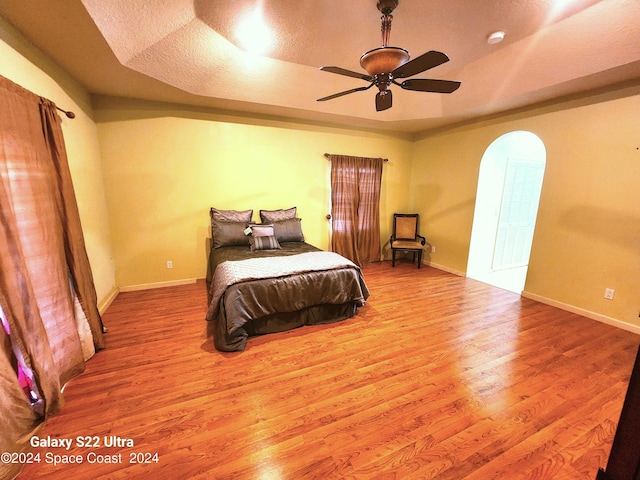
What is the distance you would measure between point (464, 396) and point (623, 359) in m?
1.60

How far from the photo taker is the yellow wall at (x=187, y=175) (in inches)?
130

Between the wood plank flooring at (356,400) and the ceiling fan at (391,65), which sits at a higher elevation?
the ceiling fan at (391,65)

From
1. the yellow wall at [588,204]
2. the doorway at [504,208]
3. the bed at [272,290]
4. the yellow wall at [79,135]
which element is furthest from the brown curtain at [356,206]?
the yellow wall at [79,135]

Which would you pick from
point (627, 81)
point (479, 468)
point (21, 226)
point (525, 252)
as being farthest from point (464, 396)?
point (525, 252)

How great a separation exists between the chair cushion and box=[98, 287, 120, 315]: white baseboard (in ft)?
13.4

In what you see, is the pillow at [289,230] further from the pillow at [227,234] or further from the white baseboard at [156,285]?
the white baseboard at [156,285]

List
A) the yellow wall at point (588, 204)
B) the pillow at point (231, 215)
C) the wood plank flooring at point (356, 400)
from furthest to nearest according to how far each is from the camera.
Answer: the pillow at point (231, 215), the yellow wall at point (588, 204), the wood plank flooring at point (356, 400)

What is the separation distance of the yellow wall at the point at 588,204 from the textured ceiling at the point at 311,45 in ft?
0.98

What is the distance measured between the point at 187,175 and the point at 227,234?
39.4 inches

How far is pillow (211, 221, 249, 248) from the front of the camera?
350 centimetres

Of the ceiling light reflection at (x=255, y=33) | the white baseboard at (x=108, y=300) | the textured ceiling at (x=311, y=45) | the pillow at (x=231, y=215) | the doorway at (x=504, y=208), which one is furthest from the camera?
the doorway at (x=504, y=208)

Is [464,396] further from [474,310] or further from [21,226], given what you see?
[21,226]

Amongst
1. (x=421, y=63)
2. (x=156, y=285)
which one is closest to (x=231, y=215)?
(x=156, y=285)

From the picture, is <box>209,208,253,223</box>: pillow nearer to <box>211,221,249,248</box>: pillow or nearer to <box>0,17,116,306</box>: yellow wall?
<box>211,221,249,248</box>: pillow
